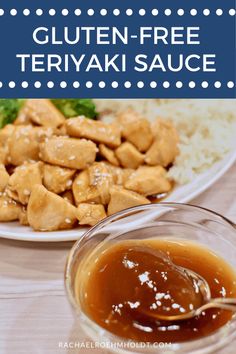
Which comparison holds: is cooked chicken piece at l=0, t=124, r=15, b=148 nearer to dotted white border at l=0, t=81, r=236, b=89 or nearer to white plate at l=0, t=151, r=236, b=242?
dotted white border at l=0, t=81, r=236, b=89

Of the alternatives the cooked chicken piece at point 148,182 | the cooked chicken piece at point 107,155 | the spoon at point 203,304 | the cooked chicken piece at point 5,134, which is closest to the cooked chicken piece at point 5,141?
the cooked chicken piece at point 5,134

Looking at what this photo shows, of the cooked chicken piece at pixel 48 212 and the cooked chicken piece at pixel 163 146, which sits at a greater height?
the cooked chicken piece at pixel 163 146

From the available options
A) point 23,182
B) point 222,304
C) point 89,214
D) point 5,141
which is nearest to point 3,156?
point 5,141

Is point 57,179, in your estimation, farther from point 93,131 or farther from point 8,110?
point 8,110

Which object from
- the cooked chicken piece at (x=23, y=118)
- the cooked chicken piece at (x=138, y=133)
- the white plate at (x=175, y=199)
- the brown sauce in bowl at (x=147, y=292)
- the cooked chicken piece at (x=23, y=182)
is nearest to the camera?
the brown sauce in bowl at (x=147, y=292)

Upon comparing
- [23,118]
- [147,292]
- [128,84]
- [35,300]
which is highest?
[128,84]

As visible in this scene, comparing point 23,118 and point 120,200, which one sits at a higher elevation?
point 23,118

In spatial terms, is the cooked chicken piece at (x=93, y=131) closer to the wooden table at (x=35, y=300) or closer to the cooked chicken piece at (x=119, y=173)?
the cooked chicken piece at (x=119, y=173)

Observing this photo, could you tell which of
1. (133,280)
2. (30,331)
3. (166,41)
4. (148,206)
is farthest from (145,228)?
(166,41)
